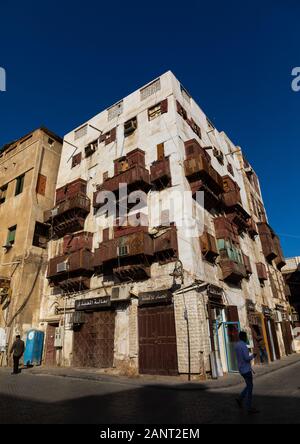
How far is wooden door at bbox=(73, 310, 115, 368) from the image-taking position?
55.9 feet

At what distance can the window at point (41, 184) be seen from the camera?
24605 mm

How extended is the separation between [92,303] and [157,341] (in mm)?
5021

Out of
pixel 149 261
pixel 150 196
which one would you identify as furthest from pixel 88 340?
pixel 150 196

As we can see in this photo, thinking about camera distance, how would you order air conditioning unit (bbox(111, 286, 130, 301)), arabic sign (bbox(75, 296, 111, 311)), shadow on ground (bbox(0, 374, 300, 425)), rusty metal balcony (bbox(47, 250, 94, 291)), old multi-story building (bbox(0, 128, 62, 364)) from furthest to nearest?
old multi-story building (bbox(0, 128, 62, 364))
rusty metal balcony (bbox(47, 250, 94, 291))
arabic sign (bbox(75, 296, 111, 311))
air conditioning unit (bbox(111, 286, 130, 301))
shadow on ground (bbox(0, 374, 300, 425))

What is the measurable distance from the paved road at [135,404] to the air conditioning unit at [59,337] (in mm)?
6852

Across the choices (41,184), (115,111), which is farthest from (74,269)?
(115,111)

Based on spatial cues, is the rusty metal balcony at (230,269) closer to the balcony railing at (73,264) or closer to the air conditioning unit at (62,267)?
the balcony railing at (73,264)

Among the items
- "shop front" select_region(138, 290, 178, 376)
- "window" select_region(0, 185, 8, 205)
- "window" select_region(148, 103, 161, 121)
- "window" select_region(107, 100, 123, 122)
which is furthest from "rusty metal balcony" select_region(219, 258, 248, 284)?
"window" select_region(0, 185, 8, 205)

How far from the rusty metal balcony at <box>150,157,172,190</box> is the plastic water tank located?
12.6 meters

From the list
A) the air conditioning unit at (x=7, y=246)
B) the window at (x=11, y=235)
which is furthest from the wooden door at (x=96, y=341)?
the window at (x=11, y=235)

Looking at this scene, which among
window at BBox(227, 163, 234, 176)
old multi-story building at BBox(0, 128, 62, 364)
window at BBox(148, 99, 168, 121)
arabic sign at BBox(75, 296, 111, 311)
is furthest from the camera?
window at BBox(227, 163, 234, 176)

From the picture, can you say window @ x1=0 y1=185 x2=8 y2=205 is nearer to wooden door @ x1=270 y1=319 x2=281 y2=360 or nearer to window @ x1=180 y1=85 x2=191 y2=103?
window @ x1=180 y1=85 x2=191 y2=103

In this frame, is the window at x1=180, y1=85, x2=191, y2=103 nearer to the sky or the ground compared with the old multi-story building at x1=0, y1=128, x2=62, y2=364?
nearer to the sky
